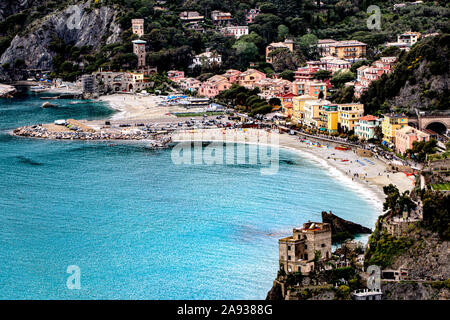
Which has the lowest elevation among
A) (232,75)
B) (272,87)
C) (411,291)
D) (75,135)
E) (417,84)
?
(411,291)

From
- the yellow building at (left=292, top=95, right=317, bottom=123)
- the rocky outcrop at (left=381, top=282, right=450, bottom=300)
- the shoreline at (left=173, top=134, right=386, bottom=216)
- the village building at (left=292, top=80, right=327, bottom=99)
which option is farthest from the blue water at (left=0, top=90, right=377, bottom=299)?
the village building at (left=292, top=80, right=327, bottom=99)

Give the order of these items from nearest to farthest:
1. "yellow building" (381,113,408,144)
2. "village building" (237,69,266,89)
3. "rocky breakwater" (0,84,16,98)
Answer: "yellow building" (381,113,408,144), "village building" (237,69,266,89), "rocky breakwater" (0,84,16,98)

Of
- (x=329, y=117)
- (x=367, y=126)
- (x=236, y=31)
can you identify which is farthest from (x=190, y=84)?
(x=367, y=126)

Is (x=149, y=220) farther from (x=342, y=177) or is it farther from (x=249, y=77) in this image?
(x=249, y=77)

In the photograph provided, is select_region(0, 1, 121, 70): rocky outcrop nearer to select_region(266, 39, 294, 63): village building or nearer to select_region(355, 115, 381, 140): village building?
select_region(266, 39, 294, 63): village building

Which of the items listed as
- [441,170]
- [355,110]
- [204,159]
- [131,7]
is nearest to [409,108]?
[355,110]
